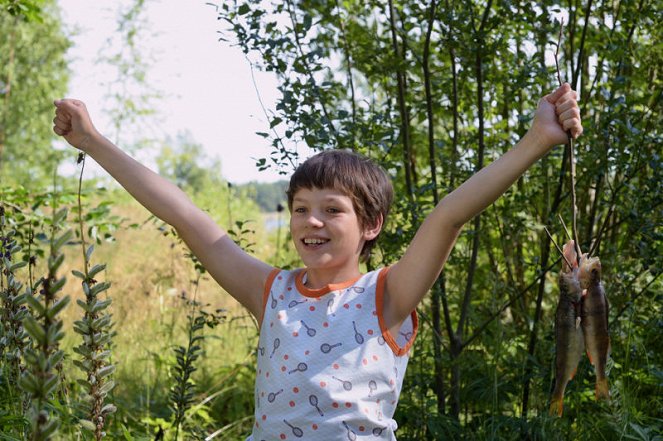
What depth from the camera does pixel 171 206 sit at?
2.38 metres

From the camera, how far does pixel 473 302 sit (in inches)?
192

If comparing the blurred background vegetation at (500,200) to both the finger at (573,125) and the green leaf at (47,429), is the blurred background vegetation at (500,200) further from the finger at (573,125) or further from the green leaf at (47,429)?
the green leaf at (47,429)

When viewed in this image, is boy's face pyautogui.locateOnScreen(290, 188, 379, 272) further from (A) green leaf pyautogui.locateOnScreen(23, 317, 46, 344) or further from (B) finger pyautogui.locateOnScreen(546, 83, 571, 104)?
(A) green leaf pyautogui.locateOnScreen(23, 317, 46, 344)

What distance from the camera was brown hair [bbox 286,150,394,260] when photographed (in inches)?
91.3

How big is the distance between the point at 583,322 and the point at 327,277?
93 centimetres

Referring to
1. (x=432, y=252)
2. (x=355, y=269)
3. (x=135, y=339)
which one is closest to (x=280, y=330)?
(x=355, y=269)

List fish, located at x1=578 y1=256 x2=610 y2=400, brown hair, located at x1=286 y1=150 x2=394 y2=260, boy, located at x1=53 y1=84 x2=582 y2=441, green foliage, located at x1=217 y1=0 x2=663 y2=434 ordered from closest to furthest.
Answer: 1. fish, located at x1=578 y1=256 x2=610 y2=400
2. boy, located at x1=53 y1=84 x2=582 y2=441
3. brown hair, located at x1=286 y1=150 x2=394 y2=260
4. green foliage, located at x1=217 y1=0 x2=663 y2=434

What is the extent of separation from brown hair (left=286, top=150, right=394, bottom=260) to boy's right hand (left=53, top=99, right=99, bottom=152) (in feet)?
1.98

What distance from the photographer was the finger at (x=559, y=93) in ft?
5.99

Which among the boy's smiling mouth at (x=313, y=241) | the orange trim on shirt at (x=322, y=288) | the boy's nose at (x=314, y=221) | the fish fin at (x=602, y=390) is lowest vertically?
the fish fin at (x=602, y=390)

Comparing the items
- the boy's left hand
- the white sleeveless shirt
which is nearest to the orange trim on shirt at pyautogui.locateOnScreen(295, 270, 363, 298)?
the white sleeveless shirt

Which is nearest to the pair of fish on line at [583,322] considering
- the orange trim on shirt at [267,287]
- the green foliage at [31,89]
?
the orange trim on shirt at [267,287]

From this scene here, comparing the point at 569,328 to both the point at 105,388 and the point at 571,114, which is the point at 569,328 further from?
the point at 105,388

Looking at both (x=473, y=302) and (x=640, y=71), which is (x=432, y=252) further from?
(x=473, y=302)
